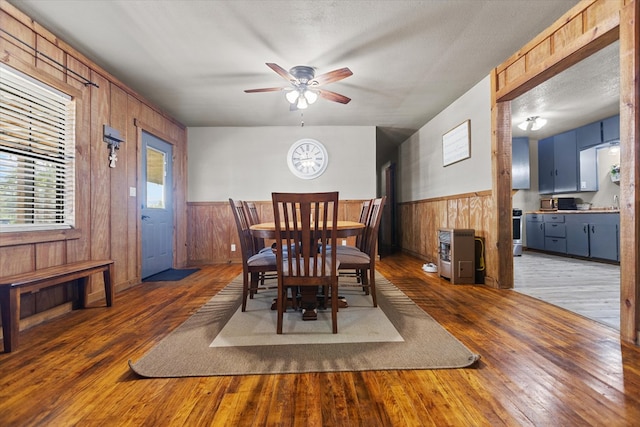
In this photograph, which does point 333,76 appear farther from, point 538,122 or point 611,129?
point 611,129

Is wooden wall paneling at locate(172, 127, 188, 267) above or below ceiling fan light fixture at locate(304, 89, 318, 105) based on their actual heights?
below

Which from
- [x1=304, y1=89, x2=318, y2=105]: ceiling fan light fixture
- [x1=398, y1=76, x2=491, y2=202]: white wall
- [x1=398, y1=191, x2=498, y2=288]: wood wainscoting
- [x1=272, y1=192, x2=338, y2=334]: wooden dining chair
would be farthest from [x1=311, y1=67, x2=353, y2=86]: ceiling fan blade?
[x1=398, y1=191, x2=498, y2=288]: wood wainscoting

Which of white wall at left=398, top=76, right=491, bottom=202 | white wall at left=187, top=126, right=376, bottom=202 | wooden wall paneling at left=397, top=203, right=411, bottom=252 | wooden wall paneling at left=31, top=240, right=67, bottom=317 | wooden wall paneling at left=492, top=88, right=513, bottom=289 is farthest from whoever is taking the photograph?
wooden wall paneling at left=397, top=203, right=411, bottom=252

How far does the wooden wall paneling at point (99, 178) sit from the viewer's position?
282 cm

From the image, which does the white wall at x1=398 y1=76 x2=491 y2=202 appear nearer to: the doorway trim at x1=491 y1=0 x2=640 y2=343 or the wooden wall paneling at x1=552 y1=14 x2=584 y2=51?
the doorway trim at x1=491 y1=0 x2=640 y2=343

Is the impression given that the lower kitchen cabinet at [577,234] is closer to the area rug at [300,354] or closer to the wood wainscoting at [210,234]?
the area rug at [300,354]

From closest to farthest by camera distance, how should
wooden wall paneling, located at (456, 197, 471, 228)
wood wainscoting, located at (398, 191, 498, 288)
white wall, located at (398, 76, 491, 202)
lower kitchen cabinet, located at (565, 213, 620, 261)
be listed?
wood wainscoting, located at (398, 191, 498, 288)
white wall, located at (398, 76, 491, 202)
wooden wall paneling, located at (456, 197, 471, 228)
lower kitchen cabinet, located at (565, 213, 620, 261)

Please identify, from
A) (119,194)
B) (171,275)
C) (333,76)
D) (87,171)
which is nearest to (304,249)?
(333,76)

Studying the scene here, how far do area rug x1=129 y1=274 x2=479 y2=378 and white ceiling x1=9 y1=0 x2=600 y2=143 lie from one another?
2327 mm

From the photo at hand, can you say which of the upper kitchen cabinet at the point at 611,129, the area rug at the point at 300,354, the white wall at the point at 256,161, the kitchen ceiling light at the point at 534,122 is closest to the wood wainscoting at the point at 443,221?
the white wall at the point at 256,161

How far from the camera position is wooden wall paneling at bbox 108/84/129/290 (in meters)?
3.09

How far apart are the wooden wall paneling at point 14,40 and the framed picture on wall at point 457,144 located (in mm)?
4329

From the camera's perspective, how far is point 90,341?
1878mm

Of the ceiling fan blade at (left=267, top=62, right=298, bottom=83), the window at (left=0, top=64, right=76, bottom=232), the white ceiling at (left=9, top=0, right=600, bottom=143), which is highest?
the white ceiling at (left=9, top=0, right=600, bottom=143)
